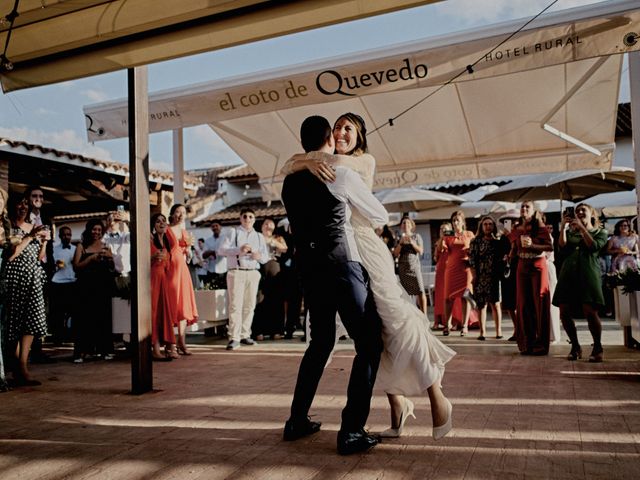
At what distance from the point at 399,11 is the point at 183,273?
4.28 m

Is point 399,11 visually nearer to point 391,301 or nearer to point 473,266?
point 391,301

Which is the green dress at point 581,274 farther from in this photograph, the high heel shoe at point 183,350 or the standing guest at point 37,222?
the standing guest at point 37,222

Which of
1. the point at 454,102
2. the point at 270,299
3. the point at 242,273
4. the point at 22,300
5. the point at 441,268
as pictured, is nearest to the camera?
the point at 22,300

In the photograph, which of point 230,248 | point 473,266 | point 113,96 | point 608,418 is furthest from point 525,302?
point 113,96

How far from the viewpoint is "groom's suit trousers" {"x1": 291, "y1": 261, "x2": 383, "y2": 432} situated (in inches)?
110

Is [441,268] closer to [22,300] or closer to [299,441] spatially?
[22,300]

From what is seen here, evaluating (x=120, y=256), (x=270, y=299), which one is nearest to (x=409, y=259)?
(x=270, y=299)

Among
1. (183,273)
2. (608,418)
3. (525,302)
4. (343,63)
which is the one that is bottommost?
(608,418)

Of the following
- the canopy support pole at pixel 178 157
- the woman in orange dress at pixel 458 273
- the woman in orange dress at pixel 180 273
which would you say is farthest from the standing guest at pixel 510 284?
the canopy support pole at pixel 178 157

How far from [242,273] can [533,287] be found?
3623 mm

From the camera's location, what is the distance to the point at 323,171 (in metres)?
2.79

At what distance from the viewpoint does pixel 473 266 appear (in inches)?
302

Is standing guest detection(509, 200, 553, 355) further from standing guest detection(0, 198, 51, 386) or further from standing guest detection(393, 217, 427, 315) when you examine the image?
standing guest detection(0, 198, 51, 386)

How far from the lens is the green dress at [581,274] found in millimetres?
5543
